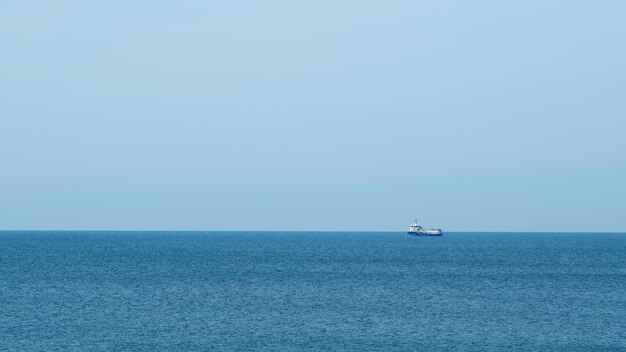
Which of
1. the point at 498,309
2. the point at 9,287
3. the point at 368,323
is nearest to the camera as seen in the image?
the point at 368,323

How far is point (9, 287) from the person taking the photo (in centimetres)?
10925

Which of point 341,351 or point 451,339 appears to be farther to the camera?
point 451,339

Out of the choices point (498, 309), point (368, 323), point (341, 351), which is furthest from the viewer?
point (498, 309)

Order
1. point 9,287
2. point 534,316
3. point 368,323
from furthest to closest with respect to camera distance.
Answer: point 9,287
point 534,316
point 368,323

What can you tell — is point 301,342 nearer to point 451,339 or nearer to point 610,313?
Answer: point 451,339

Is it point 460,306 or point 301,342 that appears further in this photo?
point 460,306

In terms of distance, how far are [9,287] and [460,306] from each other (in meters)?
57.3

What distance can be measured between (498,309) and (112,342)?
1607 inches

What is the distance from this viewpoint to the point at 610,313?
84500 mm

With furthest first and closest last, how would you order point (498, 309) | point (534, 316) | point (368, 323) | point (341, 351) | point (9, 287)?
point (9, 287)
point (498, 309)
point (534, 316)
point (368, 323)
point (341, 351)

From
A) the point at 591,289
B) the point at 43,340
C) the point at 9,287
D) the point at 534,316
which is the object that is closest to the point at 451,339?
the point at 534,316

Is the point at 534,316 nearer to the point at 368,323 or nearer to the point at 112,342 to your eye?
the point at 368,323

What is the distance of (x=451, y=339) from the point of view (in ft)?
224

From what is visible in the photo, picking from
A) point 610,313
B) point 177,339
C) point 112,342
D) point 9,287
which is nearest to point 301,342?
point 177,339
